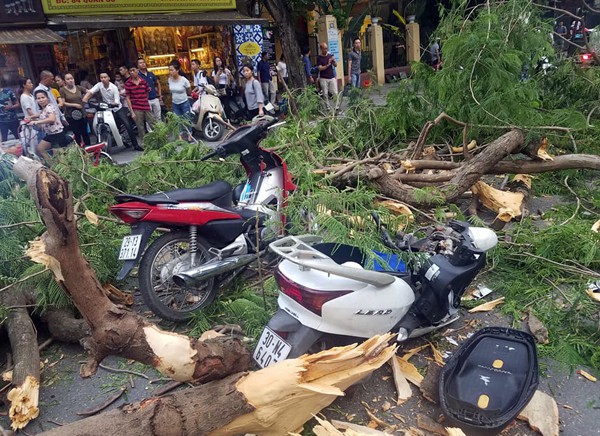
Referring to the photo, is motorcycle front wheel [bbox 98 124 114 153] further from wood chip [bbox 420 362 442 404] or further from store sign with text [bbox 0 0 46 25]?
wood chip [bbox 420 362 442 404]

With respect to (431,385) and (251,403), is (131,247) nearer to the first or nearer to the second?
(251,403)

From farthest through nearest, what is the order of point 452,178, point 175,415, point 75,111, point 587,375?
point 75,111
point 452,178
point 587,375
point 175,415

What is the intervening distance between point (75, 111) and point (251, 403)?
8.83 m

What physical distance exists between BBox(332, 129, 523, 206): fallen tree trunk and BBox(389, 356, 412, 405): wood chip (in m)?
2.03

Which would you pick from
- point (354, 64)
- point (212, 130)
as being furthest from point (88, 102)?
point (354, 64)

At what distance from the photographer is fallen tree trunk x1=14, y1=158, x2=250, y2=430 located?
221 cm

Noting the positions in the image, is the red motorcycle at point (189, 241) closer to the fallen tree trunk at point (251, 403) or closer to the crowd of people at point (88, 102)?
the fallen tree trunk at point (251, 403)

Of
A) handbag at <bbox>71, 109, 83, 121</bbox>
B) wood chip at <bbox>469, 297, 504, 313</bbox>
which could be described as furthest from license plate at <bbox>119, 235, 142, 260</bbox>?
handbag at <bbox>71, 109, 83, 121</bbox>

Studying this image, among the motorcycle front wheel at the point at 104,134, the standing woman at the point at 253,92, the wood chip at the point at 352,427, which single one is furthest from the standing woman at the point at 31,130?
the wood chip at the point at 352,427

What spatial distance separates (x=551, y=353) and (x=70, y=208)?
9.15 ft

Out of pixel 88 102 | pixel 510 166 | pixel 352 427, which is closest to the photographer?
pixel 352 427

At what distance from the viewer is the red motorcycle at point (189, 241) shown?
3.33m

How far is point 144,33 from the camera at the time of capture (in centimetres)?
1411

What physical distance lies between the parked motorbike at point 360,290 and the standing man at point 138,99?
8106mm
